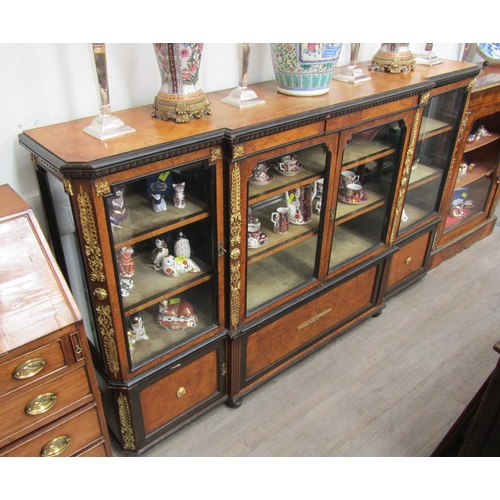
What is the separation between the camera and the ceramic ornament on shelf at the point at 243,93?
148 cm

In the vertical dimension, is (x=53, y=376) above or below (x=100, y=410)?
above

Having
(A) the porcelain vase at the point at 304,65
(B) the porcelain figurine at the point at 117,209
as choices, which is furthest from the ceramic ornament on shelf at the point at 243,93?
(B) the porcelain figurine at the point at 117,209

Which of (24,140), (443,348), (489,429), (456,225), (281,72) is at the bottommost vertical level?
(443,348)

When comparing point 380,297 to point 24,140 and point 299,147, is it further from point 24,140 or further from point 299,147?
point 24,140

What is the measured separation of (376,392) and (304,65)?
133 centimetres

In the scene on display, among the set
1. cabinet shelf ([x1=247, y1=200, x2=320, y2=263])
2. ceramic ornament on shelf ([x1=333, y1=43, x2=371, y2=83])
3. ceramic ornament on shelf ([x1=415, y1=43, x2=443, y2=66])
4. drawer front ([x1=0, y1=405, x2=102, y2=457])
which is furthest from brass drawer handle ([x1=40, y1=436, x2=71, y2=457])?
ceramic ornament on shelf ([x1=415, y1=43, x2=443, y2=66])

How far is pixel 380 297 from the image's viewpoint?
232 cm

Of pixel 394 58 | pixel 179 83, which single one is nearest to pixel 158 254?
pixel 179 83

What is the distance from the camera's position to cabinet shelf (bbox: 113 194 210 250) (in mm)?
1329

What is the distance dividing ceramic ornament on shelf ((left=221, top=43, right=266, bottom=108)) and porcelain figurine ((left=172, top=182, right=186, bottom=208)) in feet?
1.10

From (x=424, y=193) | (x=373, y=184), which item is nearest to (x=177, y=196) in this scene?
(x=373, y=184)

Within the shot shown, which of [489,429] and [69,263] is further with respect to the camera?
[69,263]

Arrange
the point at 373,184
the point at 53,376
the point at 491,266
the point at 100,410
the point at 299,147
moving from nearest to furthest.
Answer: the point at 53,376 < the point at 100,410 < the point at 299,147 < the point at 373,184 < the point at 491,266

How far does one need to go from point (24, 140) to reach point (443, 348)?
6.39 feet
